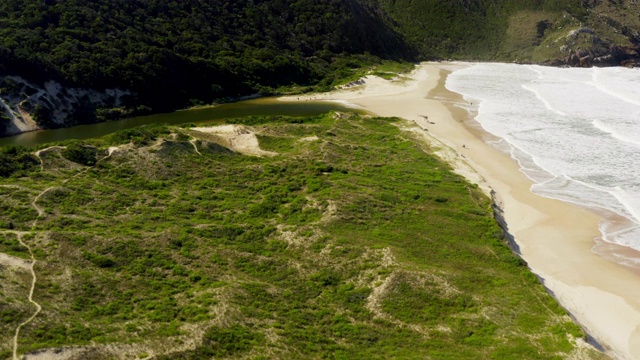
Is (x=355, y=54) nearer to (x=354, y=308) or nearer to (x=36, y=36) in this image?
(x=36, y=36)

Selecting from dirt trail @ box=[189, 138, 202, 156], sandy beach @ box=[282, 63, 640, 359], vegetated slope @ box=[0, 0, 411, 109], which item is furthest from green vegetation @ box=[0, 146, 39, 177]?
vegetated slope @ box=[0, 0, 411, 109]

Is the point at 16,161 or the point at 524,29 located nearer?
the point at 16,161

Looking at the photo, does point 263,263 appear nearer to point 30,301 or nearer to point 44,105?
point 30,301

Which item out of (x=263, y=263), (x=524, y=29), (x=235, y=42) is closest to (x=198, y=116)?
(x=235, y=42)

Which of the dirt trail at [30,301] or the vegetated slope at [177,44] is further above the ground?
the vegetated slope at [177,44]

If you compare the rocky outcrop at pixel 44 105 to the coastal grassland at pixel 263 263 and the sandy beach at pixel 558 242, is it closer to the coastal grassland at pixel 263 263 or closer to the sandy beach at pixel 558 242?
the coastal grassland at pixel 263 263

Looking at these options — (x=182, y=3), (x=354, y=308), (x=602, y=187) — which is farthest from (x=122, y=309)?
(x=182, y=3)

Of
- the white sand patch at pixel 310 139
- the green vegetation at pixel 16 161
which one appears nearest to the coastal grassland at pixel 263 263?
the green vegetation at pixel 16 161
